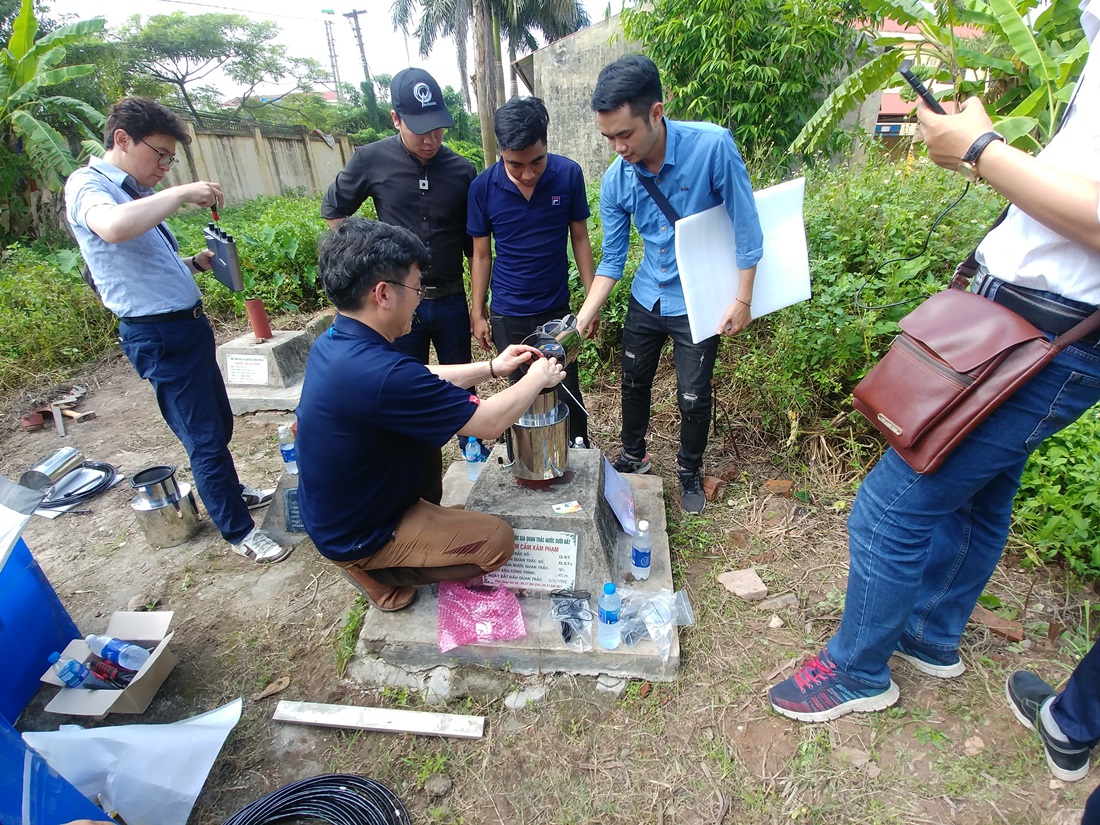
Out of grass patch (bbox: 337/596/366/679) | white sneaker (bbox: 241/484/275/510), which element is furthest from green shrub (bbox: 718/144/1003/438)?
white sneaker (bbox: 241/484/275/510)

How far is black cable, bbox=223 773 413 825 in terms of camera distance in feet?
6.11

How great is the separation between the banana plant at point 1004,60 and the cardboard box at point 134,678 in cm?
465

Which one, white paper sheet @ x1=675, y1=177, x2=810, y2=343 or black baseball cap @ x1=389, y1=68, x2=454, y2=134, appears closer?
white paper sheet @ x1=675, y1=177, x2=810, y2=343

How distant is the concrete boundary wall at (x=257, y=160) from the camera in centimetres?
1747

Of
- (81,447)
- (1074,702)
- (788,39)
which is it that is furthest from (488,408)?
(788,39)

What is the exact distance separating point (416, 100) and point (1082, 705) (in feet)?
12.4

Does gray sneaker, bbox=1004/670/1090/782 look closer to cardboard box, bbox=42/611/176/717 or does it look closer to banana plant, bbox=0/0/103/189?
cardboard box, bbox=42/611/176/717

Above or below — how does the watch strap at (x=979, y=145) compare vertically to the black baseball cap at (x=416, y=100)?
below

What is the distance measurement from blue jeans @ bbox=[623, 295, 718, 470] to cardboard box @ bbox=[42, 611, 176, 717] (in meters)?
2.62

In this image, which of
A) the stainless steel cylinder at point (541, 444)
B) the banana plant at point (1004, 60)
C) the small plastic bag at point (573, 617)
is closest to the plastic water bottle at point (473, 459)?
the stainless steel cylinder at point (541, 444)

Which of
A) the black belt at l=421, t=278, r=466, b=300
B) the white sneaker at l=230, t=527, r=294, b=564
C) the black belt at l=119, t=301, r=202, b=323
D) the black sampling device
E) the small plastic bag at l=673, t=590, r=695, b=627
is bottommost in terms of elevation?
the white sneaker at l=230, t=527, r=294, b=564

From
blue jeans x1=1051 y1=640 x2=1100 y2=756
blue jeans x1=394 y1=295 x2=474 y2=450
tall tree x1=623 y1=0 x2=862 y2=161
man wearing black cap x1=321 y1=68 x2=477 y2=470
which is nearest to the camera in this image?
blue jeans x1=1051 y1=640 x2=1100 y2=756

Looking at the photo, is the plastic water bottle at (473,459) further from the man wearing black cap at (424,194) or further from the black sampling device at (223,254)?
the black sampling device at (223,254)

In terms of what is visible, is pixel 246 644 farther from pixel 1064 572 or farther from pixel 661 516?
pixel 1064 572
